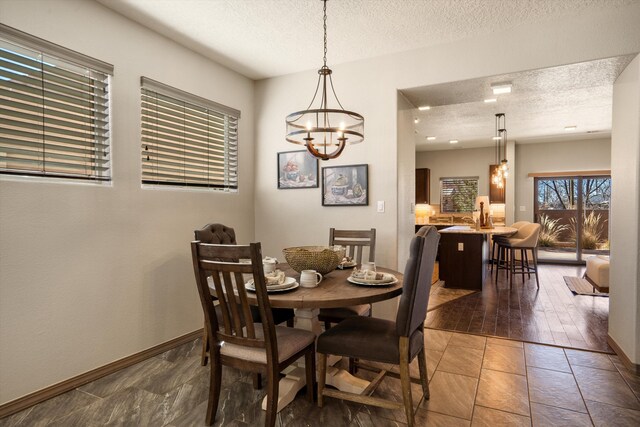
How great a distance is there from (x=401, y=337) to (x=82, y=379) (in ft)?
7.26

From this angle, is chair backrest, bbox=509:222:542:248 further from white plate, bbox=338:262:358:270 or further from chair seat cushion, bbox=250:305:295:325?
chair seat cushion, bbox=250:305:295:325

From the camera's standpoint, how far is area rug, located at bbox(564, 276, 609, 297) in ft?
16.4

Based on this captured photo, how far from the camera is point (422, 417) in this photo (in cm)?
211

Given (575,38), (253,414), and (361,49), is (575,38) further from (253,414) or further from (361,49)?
(253,414)

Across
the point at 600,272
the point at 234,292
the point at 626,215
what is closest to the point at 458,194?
the point at 600,272

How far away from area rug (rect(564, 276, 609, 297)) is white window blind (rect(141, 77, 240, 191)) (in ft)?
16.1

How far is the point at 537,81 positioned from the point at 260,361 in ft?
11.1

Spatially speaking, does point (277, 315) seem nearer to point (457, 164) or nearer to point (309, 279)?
point (309, 279)

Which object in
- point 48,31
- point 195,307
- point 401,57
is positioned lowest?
point 195,307

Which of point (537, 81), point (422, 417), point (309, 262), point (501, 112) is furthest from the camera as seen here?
point (501, 112)

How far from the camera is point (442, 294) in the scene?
5121 millimetres

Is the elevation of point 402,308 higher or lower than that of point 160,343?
higher

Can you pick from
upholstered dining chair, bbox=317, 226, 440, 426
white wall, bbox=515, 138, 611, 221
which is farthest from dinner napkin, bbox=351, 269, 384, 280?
white wall, bbox=515, 138, 611, 221

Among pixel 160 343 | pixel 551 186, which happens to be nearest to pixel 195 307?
pixel 160 343
